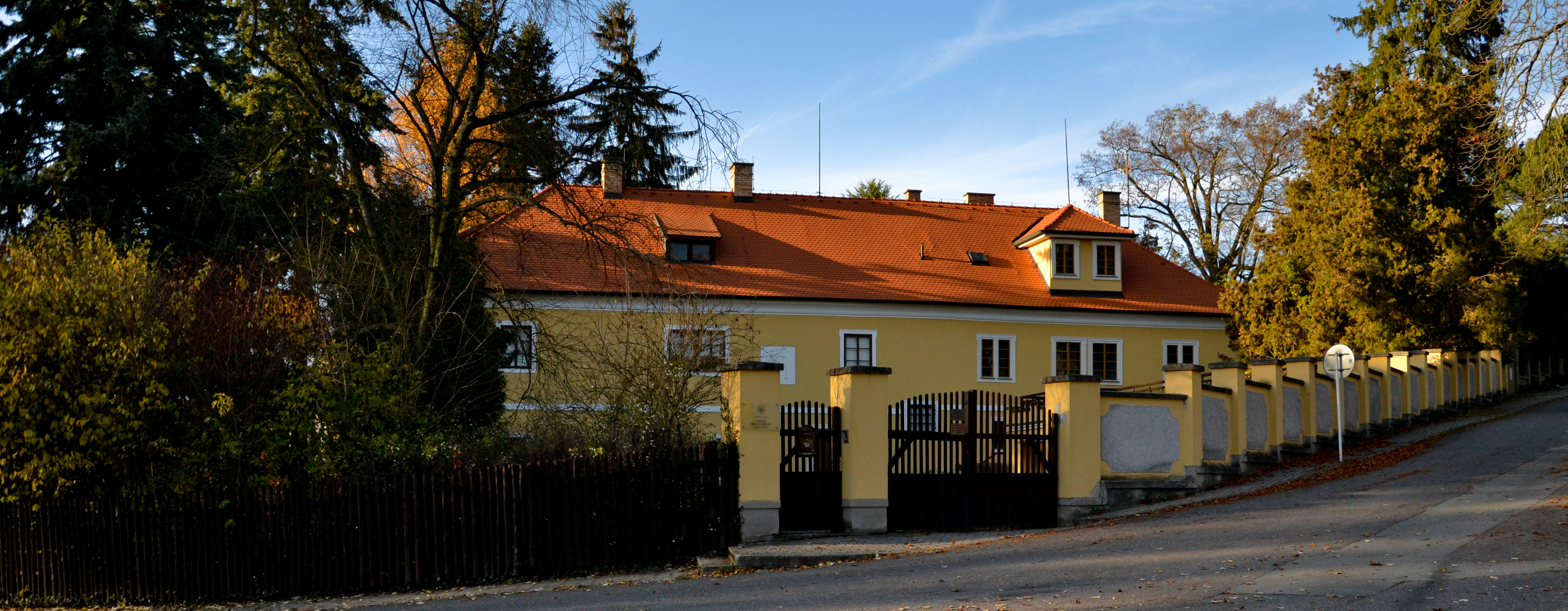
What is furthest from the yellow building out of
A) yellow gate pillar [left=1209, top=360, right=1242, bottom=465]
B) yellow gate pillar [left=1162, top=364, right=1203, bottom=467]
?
yellow gate pillar [left=1162, top=364, right=1203, bottom=467]

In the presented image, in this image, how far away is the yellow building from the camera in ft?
96.6

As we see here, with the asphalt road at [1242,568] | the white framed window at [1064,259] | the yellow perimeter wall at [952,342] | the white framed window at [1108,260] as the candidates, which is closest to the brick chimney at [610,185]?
the yellow perimeter wall at [952,342]

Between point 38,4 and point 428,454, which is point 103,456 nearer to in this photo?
point 428,454

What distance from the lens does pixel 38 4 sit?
22.6 meters

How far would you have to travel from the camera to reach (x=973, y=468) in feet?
48.7

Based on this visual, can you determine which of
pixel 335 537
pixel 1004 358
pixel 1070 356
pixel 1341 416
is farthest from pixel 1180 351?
pixel 335 537

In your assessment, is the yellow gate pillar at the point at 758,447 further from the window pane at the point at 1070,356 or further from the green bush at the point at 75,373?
the window pane at the point at 1070,356

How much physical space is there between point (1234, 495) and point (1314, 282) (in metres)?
15.5

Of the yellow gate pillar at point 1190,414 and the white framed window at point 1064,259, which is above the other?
the white framed window at point 1064,259

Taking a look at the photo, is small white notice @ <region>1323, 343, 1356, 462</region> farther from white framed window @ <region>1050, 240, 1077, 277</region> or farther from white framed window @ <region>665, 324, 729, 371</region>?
white framed window @ <region>1050, 240, 1077, 277</region>

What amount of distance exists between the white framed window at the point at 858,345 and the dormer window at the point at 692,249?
422 centimetres

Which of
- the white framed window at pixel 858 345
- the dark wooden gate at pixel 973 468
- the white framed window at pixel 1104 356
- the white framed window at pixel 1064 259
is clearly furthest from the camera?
the white framed window at pixel 1064 259

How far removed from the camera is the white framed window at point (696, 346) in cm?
1584

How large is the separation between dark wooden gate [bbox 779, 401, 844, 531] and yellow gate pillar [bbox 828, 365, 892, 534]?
110 mm
